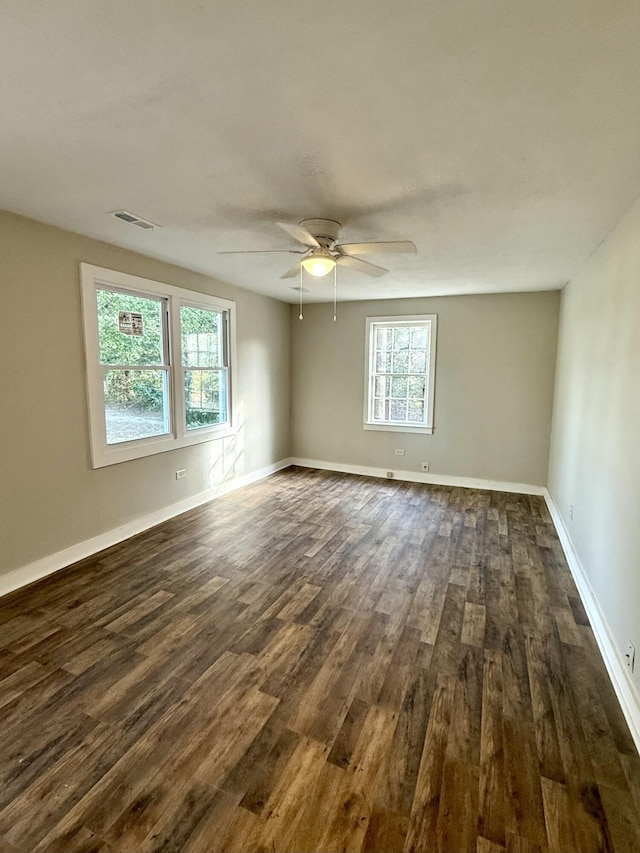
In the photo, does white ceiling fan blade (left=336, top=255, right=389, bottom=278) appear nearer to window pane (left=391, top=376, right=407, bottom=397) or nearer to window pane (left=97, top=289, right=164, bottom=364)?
window pane (left=97, top=289, right=164, bottom=364)

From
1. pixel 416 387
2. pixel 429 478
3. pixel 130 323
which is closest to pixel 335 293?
pixel 416 387

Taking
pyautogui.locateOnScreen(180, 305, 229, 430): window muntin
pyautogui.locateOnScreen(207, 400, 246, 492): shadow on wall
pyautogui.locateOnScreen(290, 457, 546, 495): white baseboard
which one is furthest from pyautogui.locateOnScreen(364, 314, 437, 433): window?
pyautogui.locateOnScreen(180, 305, 229, 430): window muntin

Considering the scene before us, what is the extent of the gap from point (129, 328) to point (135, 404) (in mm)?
699

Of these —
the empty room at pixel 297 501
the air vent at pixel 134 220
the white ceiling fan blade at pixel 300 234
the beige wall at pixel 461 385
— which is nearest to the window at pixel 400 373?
the beige wall at pixel 461 385

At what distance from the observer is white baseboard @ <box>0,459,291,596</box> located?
116 inches

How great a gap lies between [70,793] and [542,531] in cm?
407

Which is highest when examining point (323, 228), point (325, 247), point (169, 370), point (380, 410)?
point (323, 228)

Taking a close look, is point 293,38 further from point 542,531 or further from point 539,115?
point 542,531

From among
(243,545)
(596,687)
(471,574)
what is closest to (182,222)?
(243,545)

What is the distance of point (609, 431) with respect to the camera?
2.60 meters

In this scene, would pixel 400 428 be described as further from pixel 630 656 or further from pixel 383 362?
pixel 630 656

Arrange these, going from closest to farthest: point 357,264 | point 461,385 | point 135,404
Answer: point 357,264 < point 135,404 < point 461,385

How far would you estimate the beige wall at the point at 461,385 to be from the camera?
5285mm

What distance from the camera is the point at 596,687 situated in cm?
208
